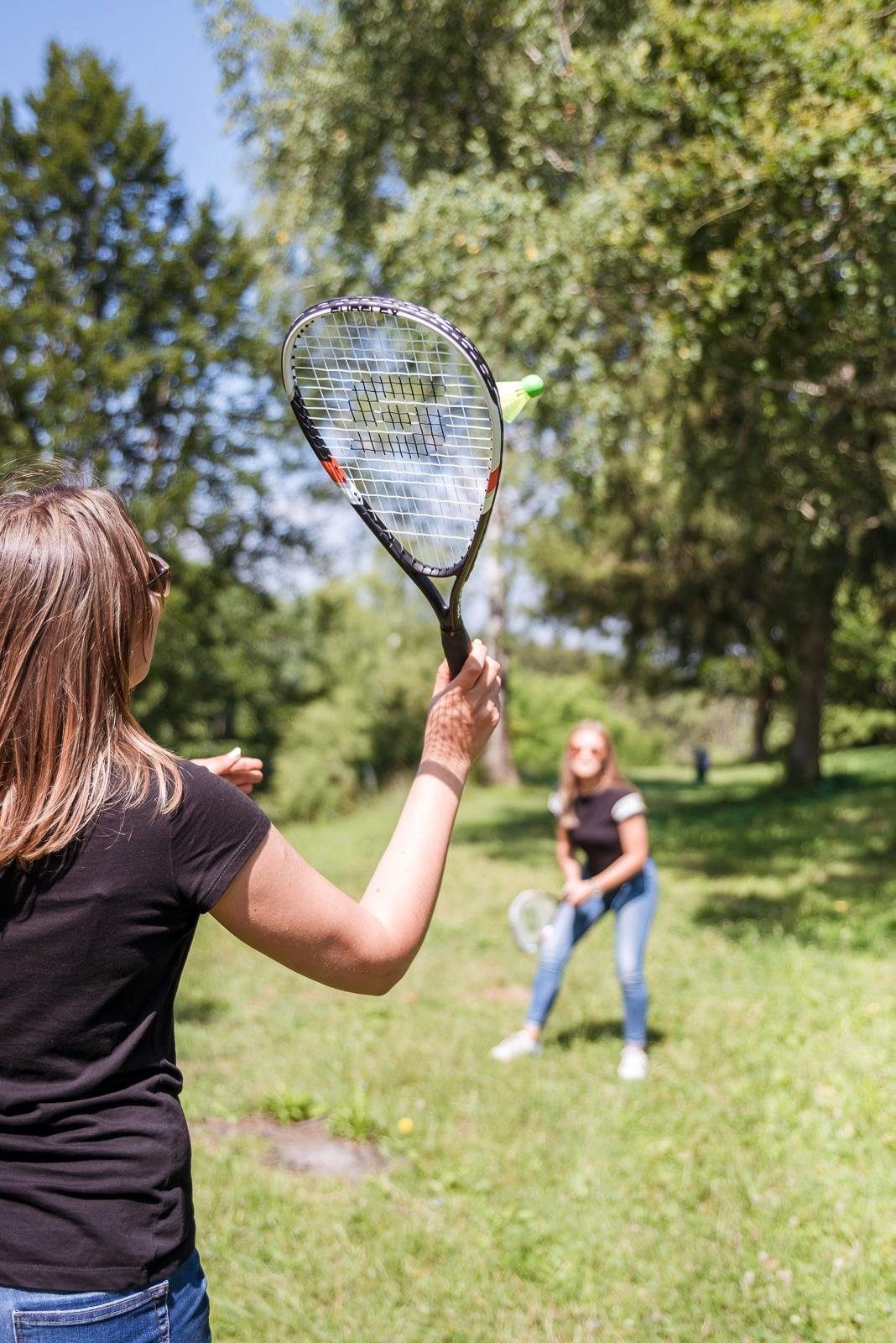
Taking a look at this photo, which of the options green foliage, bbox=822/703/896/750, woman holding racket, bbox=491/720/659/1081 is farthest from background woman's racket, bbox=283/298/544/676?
green foliage, bbox=822/703/896/750

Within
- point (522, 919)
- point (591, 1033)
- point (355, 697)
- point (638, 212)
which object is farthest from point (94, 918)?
point (355, 697)

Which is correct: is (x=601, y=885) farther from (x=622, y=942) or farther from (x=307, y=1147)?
(x=307, y=1147)

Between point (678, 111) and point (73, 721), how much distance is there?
8.28 m

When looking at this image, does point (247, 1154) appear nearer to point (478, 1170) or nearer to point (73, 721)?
point (478, 1170)

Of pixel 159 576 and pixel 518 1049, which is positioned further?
pixel 518 1049

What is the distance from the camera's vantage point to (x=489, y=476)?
2.00m

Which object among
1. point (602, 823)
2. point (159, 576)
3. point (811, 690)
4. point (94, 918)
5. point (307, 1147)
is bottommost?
point (307, 1147)

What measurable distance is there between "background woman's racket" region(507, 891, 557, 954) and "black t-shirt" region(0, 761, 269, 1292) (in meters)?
4.75

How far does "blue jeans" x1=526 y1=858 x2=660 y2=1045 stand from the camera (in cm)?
581

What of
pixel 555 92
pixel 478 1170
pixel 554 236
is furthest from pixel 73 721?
pixel 555 92

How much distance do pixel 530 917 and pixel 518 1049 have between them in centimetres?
111

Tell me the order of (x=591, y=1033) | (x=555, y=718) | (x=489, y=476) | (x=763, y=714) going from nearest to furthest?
(x=489, y=476) → (x=591, y=1033) → (x=763, y=714) → (x=555, y=718)

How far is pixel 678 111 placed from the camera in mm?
8234

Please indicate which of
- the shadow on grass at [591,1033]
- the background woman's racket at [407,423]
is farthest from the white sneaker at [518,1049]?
the background woman's racket at [407,423]
